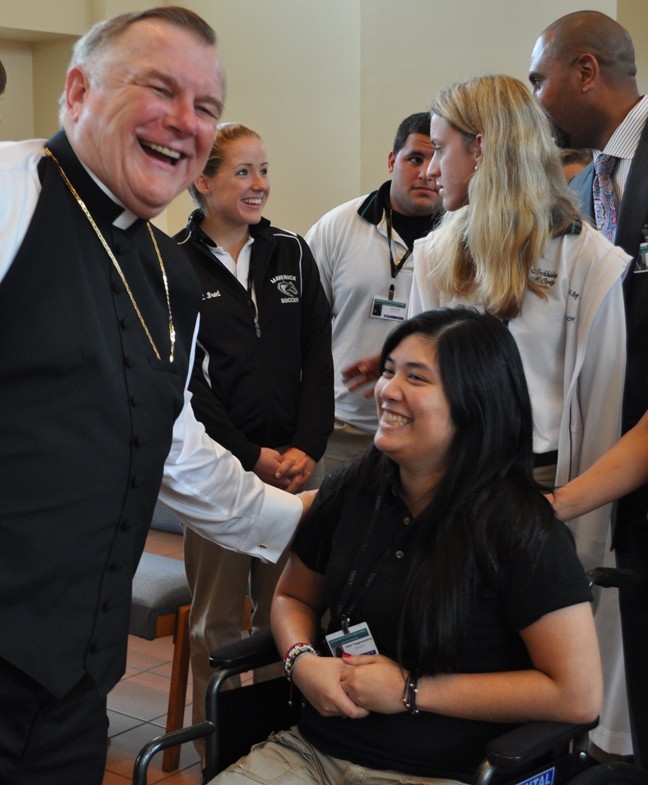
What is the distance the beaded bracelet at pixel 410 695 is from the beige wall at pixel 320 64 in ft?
12.2

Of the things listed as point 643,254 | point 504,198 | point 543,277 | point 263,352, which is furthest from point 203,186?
point 643,254

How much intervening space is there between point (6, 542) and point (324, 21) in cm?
516

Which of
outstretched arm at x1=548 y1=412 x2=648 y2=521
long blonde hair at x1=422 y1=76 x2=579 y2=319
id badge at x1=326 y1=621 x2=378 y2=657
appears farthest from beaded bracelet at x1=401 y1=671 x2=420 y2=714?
long blonde hair at x1=422 y1=76 x2=579 y2=319

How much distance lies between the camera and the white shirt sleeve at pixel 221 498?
1.85 metres

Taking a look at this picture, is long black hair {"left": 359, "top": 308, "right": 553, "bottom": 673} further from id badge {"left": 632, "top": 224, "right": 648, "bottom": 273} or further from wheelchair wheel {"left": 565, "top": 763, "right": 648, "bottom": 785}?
id badge {"left": 632, "top": 224, "right": 648, "bottom": 273}

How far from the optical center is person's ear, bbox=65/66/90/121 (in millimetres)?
1545

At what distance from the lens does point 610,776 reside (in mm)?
1703

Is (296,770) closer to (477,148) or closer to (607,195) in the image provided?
(477,148)

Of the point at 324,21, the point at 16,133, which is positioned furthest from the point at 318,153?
the point at 16,133

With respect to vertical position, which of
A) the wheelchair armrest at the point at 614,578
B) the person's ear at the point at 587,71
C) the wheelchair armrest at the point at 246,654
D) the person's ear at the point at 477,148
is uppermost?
the person's ear at the point at 587,71

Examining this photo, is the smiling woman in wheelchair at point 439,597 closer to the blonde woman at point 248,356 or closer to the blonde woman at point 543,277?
the blonde woman at point 543,277

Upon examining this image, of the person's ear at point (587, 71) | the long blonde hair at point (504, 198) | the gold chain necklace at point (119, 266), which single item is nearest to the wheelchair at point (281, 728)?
the gold chain necklace at point (119, 266)

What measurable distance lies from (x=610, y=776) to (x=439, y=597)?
0.41 metres

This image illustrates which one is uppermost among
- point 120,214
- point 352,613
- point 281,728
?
point 120,214
